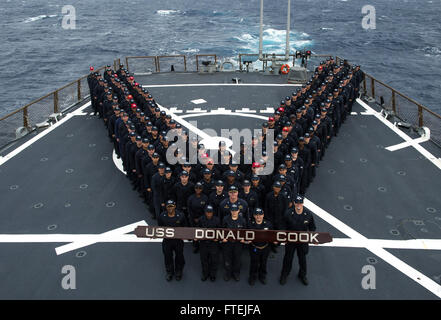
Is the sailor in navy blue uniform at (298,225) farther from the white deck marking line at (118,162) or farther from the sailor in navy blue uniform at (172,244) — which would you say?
the white deck marking line at (118,162)

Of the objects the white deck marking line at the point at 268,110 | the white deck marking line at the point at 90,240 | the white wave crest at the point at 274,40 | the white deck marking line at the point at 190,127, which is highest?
the white wave crest at the point at 274,40

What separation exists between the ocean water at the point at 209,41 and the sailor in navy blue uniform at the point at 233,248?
109 feet

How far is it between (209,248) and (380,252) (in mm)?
4347

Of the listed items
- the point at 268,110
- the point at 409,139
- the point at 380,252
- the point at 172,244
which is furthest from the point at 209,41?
the point at 172,244

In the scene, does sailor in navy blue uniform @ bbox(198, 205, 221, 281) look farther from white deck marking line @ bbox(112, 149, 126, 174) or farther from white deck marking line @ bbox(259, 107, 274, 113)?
white deck marking line @ bbox(259, 107, 274, 113)

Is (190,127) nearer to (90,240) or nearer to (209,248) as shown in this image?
(90,240)

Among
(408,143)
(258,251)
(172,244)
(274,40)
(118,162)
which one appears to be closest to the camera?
(258,251)

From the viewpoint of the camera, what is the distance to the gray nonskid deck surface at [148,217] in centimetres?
830

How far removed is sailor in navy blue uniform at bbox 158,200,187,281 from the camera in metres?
8.08

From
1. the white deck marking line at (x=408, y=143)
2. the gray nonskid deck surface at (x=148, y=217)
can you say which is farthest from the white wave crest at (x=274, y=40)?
the gray nonskid deck surface at (x=148, y=217)

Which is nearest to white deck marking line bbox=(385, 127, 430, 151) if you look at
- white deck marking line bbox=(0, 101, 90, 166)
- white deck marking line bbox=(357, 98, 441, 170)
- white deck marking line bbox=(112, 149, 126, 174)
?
white deck marking line bbox=(357, 98, 441, 170)

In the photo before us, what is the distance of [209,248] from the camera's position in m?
8.14

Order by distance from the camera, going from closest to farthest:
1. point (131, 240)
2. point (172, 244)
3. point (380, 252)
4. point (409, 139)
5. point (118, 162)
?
point (172, 244), point (380, 252), point (131, 240), point (118, 162), point (409, 139)

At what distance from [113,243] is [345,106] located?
11714mm
